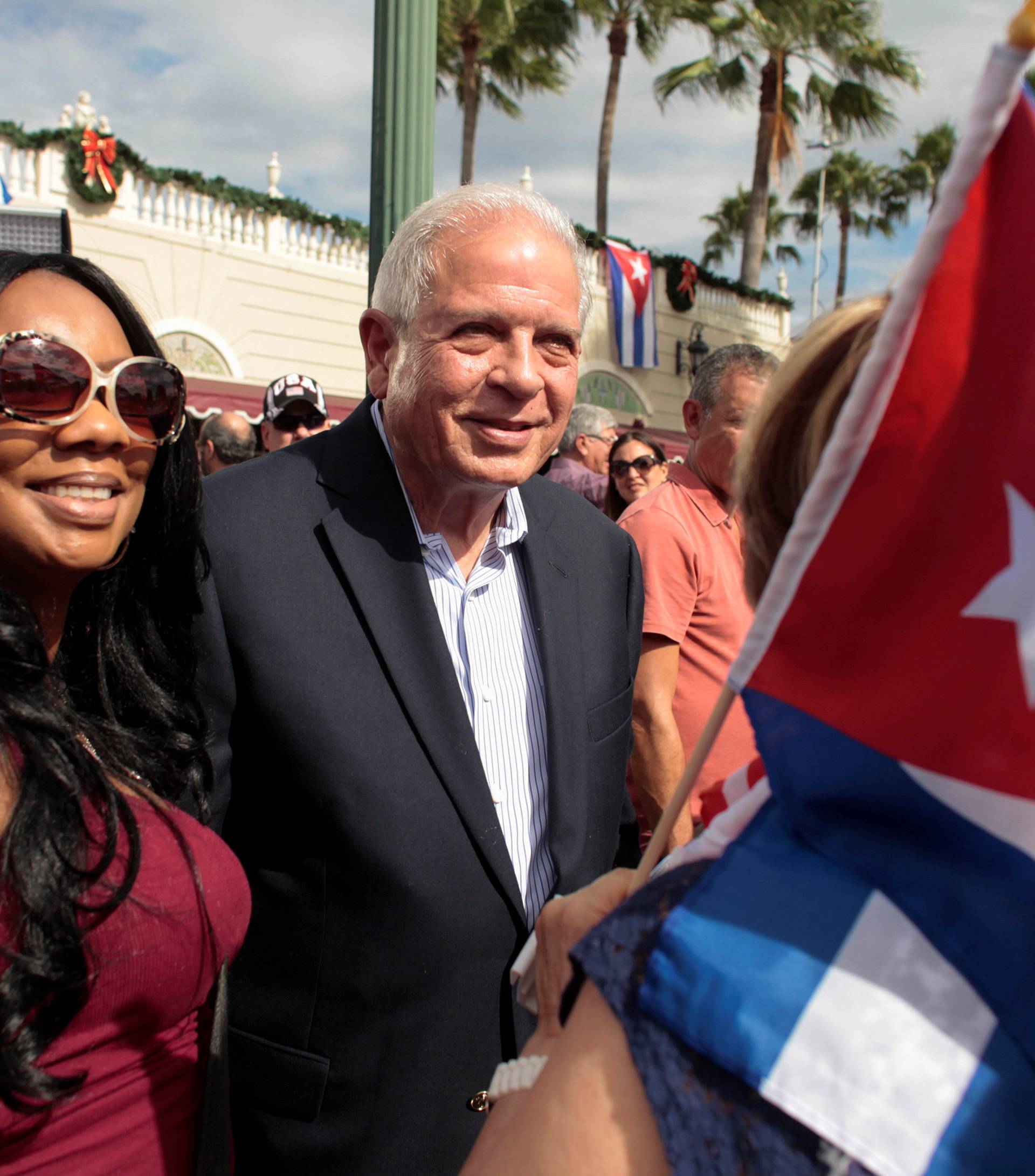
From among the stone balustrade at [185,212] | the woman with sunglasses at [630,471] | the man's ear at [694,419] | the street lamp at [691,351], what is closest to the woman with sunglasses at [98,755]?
the man's ear at [694,419]

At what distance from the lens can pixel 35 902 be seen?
1.19 metres

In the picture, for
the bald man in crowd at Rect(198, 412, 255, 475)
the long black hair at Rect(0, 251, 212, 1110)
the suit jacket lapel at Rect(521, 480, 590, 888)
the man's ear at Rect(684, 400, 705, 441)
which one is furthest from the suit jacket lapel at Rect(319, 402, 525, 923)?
the bald man in crowd at Rect(198, 412, 255, 475)

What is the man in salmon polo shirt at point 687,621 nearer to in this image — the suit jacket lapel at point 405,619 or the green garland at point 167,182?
the suit jacket lapel at point 405,619

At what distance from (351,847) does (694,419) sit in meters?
2.18

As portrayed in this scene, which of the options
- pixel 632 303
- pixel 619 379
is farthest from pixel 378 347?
pixel 619 379

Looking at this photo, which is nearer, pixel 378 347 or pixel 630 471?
pixel 378 347

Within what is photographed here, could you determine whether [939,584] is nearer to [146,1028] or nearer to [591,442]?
[146,1028]

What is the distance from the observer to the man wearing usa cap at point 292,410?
5.21 m

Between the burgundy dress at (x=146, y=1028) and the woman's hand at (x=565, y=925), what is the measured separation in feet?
1.69

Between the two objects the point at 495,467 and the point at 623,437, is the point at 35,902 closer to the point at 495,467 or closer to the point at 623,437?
the point at 495,467

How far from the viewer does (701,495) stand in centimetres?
316

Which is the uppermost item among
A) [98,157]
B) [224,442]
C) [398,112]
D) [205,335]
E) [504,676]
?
[98,157]

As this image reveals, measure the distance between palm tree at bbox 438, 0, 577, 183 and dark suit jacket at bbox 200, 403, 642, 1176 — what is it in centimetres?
2149

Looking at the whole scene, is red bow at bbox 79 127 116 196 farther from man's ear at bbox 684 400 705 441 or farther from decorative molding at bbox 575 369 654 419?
man's ear at bbox 684 400 705 441
